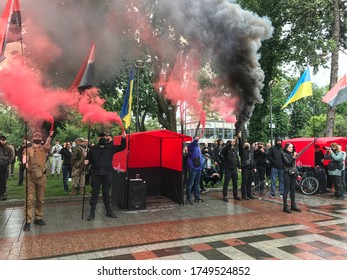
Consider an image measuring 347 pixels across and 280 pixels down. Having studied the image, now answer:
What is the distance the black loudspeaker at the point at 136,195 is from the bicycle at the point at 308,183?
561cm

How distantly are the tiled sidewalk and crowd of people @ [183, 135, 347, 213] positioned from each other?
861 millimetres

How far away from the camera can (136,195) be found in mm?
7320

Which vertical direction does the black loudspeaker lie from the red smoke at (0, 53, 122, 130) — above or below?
below

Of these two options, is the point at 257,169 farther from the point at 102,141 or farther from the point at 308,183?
the point at 102,141

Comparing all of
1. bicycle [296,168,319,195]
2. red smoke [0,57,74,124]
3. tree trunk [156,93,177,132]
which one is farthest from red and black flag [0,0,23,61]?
tree trunk [156,93,177,132]

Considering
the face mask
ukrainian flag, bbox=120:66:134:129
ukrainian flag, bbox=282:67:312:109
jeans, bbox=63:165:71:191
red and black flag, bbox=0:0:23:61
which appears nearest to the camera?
red and black flag, bbox=0:0:23:61

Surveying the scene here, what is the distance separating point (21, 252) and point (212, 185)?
294 inches

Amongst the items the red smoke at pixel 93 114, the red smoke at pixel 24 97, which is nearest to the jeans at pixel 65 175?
the red smoke at pixel 93 114

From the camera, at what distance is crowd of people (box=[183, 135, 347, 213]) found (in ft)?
24.2

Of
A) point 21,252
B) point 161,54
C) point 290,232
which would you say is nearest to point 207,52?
point 161,54

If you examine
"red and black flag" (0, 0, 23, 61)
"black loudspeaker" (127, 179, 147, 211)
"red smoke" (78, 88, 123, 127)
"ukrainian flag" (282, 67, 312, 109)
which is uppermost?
"red and black flag" (0, 0, 23, 61)

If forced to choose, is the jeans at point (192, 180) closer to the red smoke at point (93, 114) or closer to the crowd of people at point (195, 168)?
the crowd of people at point (195, 168)

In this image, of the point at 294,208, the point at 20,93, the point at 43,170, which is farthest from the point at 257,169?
the point at 20,93

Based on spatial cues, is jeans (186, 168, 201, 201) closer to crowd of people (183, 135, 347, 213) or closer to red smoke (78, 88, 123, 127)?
crowd of people (183, 135, 347, 213)
